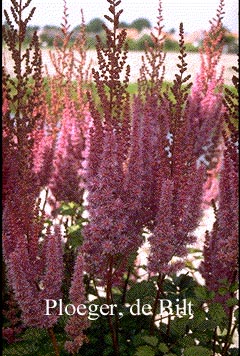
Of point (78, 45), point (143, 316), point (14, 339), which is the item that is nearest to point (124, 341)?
point (143, 316)

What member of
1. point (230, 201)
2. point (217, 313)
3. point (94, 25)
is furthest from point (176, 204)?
point (94, 25)

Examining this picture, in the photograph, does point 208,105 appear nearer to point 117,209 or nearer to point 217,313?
point 217,313

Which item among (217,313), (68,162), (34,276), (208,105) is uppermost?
(208,105)

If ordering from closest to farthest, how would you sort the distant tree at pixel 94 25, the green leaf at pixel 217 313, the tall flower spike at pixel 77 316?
the tall flower spike at pixel 77 316 < the green leaf at pixel 217 313 < the distant tree at pixel 94 25

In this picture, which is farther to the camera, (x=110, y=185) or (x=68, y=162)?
(x=68, y=162)

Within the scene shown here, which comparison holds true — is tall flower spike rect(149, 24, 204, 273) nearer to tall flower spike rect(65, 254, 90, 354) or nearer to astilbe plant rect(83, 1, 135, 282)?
astilbe plant rect(83, 1, 135, 282)

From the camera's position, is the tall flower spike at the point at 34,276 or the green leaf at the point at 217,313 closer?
the tall flower spike at the point at 34,276

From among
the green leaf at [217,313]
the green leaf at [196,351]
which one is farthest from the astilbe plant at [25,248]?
the green leaf at [217,313]

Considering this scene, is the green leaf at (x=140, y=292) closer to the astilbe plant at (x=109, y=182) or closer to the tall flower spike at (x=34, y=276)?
the astilbe plant at (x=109, y=182)

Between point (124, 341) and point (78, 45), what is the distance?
7.20ft

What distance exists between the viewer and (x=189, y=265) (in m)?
3.18

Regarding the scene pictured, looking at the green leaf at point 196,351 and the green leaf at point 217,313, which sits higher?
the green leaf at point 217,313

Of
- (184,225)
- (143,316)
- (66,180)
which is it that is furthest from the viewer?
(66,180)

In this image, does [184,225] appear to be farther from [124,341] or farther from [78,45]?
[78,45]
